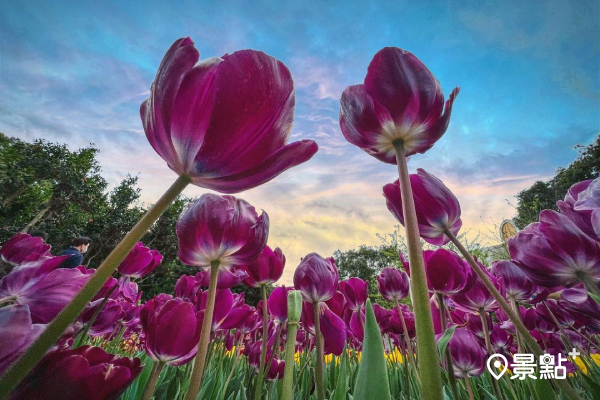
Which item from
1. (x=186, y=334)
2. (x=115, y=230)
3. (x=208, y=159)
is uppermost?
(x=115, y=230)

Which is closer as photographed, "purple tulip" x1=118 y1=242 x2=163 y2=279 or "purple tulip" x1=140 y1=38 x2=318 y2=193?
"purple tulip" x1=140 y1=38 x2=318 y2=193

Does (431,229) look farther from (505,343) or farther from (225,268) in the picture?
(505,343)

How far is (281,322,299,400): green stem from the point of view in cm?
51

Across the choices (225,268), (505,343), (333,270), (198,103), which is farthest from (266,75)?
(505,343)

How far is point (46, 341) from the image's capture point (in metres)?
0.21

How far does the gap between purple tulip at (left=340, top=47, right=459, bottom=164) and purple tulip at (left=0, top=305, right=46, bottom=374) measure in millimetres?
538

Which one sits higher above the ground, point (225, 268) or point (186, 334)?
point (225, 268)

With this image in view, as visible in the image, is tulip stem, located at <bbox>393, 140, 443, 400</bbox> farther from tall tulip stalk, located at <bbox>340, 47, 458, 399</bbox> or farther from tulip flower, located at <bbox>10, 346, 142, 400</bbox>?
tulip flower, located at <bbox>10, 346, 142, 400</bbox>

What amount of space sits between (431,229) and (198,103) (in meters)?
0.57

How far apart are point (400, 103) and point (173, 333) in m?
0.64

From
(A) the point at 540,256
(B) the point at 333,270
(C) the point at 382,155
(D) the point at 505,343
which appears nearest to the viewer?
(C) the point at 382,155

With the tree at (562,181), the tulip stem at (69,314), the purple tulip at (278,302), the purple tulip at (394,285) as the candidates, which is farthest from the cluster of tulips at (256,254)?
the tree at (562,181)

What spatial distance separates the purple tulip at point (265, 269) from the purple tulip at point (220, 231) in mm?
356

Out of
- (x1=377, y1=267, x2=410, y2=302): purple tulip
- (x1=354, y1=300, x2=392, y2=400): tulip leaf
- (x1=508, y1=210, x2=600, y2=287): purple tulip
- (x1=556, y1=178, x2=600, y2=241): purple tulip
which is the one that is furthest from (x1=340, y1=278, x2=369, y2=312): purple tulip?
(x1=354, y1=300, x2=392, y2=400): tulip leaf
